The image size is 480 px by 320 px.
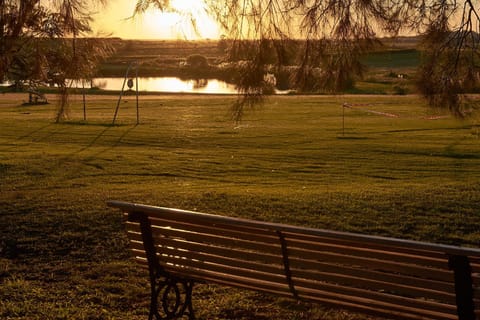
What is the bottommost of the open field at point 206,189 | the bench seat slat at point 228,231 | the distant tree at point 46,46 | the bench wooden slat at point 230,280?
the open field at point 206,189

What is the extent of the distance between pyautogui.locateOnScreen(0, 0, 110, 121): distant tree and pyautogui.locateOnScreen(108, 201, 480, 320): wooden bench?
3984mm

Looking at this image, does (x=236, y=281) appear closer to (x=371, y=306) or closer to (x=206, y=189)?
(x=371, y=306)

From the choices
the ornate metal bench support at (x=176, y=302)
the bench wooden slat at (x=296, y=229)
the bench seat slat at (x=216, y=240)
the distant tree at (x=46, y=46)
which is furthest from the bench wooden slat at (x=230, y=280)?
the distant tree at (x=46, y=46)

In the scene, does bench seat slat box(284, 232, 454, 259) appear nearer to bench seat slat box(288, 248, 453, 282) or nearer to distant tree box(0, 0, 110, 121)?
bench seat slat box(288, 248, 453, 282)

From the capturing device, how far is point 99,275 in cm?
599

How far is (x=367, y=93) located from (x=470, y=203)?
48.1 m

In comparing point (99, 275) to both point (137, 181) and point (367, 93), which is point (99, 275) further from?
point (367, 93)

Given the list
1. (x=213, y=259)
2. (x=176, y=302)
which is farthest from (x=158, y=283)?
(x=213, y=259)

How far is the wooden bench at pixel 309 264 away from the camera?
3559 millimetres

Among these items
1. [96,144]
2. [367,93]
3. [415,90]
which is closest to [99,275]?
[415,90]

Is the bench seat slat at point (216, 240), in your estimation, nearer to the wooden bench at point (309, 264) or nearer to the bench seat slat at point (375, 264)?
the wooden bench at point (309, 264)

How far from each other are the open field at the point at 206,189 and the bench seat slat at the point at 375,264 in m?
1.09

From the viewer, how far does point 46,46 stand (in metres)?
9.32

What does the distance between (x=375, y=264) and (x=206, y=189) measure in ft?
26.2
